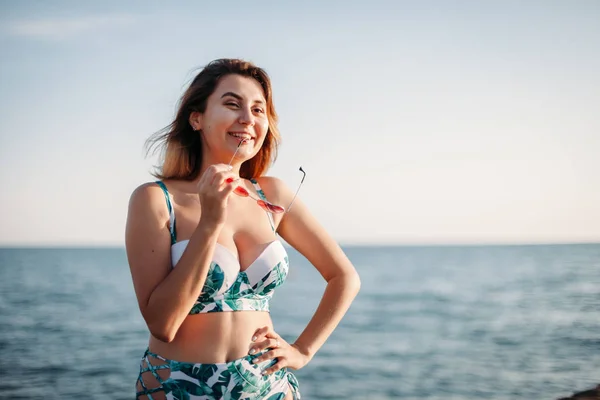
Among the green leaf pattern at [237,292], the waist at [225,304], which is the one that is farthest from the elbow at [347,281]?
the waist at [225,304]

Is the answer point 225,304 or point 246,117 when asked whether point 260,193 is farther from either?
point 225,304

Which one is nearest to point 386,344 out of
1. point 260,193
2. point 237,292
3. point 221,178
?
point 260,193

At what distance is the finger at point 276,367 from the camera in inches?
112

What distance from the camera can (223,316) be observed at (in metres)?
2.81

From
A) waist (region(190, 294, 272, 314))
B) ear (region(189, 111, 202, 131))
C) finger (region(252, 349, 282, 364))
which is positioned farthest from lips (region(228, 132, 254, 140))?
finger (region(252, 349, 282, 364))

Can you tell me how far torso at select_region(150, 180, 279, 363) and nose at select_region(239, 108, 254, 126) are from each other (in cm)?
35

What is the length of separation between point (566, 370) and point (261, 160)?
37.6 feet

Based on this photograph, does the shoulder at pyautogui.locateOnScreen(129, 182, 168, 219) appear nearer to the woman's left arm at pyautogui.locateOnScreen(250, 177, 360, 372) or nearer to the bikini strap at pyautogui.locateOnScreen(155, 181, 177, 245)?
the bikini strap at pyautogui.locateOnScreen(155, 181, 177, 245)

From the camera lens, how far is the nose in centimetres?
300

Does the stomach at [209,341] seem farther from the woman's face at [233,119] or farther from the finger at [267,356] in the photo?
the woman's face at [233,119]

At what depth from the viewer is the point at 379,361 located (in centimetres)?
1491

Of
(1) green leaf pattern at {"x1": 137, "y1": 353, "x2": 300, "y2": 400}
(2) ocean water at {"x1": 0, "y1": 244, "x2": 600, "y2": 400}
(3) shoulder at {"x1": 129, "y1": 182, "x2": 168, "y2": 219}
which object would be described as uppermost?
(3) shoulder at {"x1": 129, "y1": 182, "x2": 168, "y2": 219}

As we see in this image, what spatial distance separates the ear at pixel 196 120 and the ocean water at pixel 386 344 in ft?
22.2

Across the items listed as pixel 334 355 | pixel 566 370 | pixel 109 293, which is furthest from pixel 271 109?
pixel 109 293
